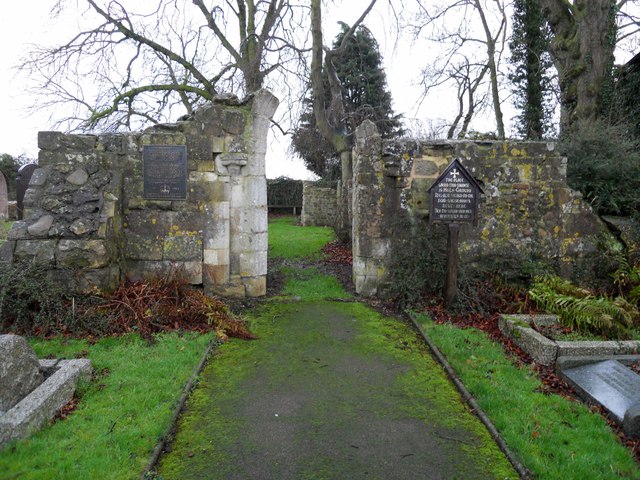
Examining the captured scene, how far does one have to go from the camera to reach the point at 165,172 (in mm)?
6977

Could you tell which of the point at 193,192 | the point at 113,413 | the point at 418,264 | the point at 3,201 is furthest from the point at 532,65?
the point at 3,201

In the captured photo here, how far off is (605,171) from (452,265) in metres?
3.36

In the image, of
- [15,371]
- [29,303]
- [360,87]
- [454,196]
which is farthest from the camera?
[360,87]

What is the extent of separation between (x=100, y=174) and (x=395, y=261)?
4622 millimetres

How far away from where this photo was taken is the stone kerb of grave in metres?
3.29

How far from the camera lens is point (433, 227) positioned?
7.04m

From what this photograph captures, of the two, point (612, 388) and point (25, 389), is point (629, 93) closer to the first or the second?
point (612, 388)

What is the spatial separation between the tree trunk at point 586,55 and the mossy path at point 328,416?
9.67 metres

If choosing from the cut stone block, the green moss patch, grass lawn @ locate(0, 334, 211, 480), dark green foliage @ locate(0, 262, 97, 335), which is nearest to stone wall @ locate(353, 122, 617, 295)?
the green moss patch

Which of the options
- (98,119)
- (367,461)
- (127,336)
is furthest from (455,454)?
(98,119)

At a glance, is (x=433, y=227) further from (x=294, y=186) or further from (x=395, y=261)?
(x=294, y=186)

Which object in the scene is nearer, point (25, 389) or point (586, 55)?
point (25, 389)

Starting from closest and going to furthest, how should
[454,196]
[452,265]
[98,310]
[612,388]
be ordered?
[612,388] < [98,310] < [454,196] < [452,265]

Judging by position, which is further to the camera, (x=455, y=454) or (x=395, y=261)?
(x=395, y=261)
